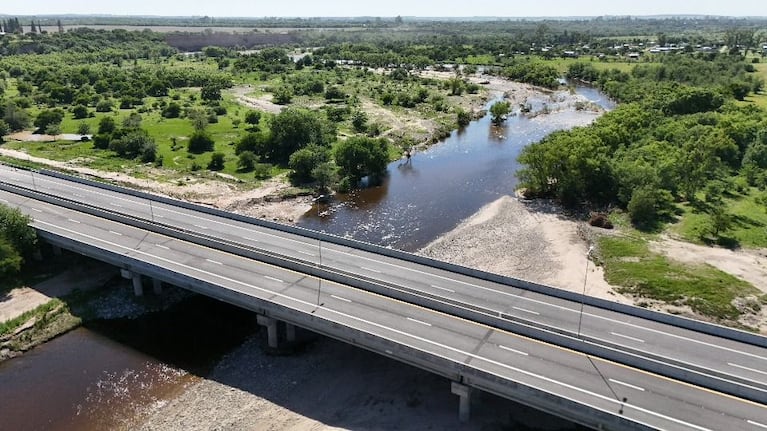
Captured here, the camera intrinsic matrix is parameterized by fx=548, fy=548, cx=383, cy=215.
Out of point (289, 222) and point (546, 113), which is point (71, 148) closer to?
point (289, 222)

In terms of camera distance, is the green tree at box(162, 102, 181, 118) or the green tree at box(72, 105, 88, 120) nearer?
the green tree at box(72, 105, 88, 120)

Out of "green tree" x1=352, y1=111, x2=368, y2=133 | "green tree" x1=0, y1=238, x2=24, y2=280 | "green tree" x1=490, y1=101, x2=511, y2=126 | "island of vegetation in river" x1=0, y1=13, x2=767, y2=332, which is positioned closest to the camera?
"green tree" x1=0, y1=238, x2=24, y2=280

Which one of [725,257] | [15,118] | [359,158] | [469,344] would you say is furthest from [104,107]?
[725,257]

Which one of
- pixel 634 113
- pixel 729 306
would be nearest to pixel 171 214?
pixel 729 306

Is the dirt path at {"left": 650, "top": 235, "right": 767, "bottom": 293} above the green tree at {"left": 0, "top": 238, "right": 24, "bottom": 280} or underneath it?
underneath

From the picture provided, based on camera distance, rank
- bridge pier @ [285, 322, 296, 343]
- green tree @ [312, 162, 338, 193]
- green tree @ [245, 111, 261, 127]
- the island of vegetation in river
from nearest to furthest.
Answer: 1. bridge pier @ [285, 322, 296, 343]
2. the island of vegetation in river
3. green tree @ [312, 162, 338, 193]
4. green tree @ [245, 111, 261, 127]

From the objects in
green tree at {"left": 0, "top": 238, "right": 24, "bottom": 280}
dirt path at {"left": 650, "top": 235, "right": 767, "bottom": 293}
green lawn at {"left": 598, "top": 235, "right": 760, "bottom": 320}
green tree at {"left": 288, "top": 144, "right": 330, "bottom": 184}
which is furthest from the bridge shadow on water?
green tree at {"left": 288, "top": 144, "right": 330, "bottom": 184}

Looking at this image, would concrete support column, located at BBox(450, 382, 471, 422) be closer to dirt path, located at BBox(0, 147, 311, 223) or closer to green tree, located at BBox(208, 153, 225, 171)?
dirt path, located at BBox(0, 147, 311, 223)
